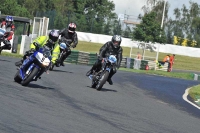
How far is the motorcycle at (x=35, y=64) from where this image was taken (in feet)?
48.6

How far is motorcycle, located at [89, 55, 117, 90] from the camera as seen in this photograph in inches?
721

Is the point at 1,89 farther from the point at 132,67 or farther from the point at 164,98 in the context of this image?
the point at 132,67

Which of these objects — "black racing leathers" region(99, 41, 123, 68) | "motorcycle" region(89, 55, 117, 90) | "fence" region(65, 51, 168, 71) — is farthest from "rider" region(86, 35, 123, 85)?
"fence" region(65, 51, 168, 71)

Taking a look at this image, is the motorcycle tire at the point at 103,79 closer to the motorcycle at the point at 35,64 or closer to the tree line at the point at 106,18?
the motorcycle at the point at 35,64

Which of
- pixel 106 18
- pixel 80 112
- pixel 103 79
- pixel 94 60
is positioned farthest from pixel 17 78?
pixel 106 18

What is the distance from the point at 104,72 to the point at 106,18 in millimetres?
48655

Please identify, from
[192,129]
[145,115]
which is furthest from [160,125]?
[145,115]

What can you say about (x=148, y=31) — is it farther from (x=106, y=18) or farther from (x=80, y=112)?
(x=80, y=112)

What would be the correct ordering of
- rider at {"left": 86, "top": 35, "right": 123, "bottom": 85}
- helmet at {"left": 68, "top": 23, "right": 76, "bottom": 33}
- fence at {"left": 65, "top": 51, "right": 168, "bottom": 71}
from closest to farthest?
rider at {"left": 86, "top": 35, "right": 123, "bottom": 85} → helmet at {"left": 68, "top": 23, "right": 76, "bottom": 33} → fence at {"left": 65, "top": 51, "right": 168, "bottom": 71}

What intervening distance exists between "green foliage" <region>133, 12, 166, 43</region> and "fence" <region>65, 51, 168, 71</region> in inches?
564

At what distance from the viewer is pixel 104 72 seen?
60.4 feet

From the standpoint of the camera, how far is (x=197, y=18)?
104562 millimetres

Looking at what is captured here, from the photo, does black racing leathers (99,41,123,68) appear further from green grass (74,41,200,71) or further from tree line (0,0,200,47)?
green grass (74,41,200,71)

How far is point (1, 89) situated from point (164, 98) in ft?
Result: 26.0
